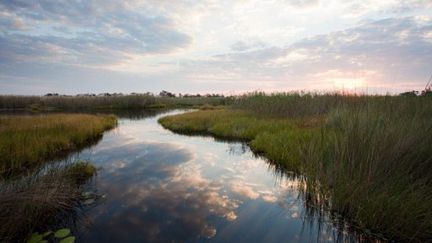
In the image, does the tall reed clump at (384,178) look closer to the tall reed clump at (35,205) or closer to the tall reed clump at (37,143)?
the tall reed clump at (35,205)

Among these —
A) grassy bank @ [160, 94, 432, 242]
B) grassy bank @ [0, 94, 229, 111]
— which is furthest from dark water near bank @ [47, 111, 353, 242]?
grassy bank @ [0, 94, 229, 111]

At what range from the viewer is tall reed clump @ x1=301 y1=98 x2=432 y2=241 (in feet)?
15.7

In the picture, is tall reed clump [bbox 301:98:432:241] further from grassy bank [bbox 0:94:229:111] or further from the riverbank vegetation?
grassy bank [bbox 0:94:229:111]

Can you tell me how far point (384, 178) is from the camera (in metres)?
5.35

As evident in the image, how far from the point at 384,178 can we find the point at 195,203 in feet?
14.4

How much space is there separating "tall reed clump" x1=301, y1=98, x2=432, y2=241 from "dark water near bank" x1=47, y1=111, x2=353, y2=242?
679 mm

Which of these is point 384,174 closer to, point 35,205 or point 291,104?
point 35,205

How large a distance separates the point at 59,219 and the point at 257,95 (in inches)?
907

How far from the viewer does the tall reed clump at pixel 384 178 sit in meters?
4.78

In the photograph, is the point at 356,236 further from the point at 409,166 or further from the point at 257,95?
the point at 257,95

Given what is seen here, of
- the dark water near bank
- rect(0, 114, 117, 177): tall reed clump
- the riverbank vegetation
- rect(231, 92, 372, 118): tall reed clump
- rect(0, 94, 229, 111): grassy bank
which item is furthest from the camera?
rect(0, 94, 229, 111): grassy bank

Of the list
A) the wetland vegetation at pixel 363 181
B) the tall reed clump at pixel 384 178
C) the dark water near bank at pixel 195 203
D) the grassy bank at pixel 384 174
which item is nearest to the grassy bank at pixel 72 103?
the dark water near bank at pixel 195 203

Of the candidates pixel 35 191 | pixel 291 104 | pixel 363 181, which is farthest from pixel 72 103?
pixel 363 181

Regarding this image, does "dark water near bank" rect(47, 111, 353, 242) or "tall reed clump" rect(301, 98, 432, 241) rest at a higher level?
"tall reed clump" rect(301, 98, 432, 241)
